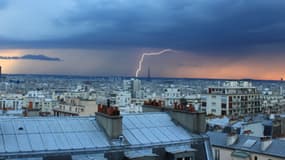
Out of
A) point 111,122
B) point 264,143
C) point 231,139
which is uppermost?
point 111,122

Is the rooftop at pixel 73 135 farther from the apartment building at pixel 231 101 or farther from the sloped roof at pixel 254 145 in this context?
the apartment building at pixel 231 101

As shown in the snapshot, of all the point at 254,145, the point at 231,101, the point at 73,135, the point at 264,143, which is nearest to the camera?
the point at 73,135

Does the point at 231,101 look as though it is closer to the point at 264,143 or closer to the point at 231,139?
the point at 231,139

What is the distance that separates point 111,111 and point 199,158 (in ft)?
16.6

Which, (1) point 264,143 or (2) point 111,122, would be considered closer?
(2) point 111,122

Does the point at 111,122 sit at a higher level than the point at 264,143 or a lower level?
higher

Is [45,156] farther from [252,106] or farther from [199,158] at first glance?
[252,106]

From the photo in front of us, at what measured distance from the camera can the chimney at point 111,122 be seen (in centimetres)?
1855

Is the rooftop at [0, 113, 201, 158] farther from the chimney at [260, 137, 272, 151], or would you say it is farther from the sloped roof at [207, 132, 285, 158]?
the chimney at [260, 137, 272, 151]

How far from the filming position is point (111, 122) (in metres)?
18.6

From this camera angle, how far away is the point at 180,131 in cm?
2123

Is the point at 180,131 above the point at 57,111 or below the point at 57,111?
above

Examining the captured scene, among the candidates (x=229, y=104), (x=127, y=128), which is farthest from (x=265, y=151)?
(x=229, y=104)

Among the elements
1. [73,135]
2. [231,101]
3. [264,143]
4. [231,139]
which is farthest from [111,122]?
[231,101]
